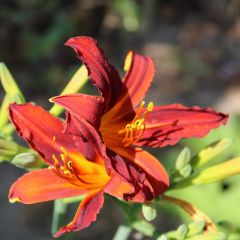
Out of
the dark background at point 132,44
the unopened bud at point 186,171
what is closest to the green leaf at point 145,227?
the unopened bud at point 186,171

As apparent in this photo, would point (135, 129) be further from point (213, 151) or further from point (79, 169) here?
point (213, 151)

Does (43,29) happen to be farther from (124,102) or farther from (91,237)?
(124,102)

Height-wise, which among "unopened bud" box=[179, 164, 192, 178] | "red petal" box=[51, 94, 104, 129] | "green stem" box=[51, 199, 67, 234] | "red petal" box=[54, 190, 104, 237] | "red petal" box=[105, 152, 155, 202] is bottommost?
"green stem" box=[51, 199, 67, 234]

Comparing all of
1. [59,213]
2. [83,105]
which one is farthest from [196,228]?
[83,105]

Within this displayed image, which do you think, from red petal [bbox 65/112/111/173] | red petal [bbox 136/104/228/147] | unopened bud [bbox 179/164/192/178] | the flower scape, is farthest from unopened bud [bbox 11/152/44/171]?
unopened bud [bbox 179/164/192/178]

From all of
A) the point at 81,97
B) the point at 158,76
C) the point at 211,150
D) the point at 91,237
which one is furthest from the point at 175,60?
the point at 81,97

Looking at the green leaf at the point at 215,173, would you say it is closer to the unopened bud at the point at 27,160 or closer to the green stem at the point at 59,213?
the green stem at the point at 59,213

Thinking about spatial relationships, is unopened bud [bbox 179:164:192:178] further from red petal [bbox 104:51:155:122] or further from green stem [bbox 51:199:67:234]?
green stem [bbox 51:199:67:234]
